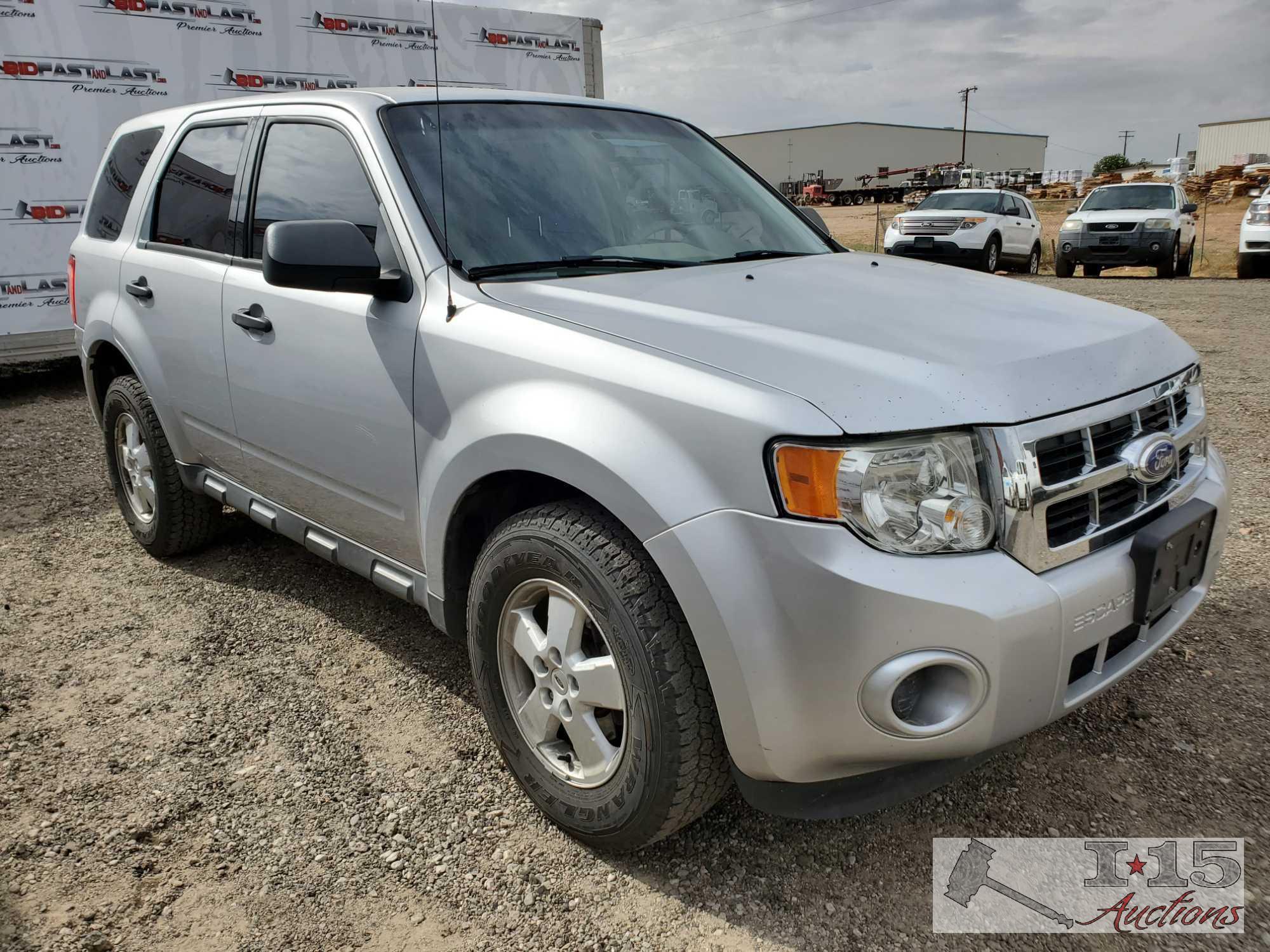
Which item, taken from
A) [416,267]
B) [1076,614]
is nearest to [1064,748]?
[1076,614]

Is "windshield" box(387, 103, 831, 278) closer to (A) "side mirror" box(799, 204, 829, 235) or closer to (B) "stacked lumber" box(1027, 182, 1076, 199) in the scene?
(A) "side mirror" box(799, 204, 829, 235)

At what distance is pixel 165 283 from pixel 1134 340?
331cm

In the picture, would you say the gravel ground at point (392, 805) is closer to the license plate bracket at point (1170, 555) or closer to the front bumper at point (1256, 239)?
the license plate bracket at point (1170, 555)

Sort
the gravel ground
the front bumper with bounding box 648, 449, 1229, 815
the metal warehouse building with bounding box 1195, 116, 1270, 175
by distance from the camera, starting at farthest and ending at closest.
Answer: the metal warehouse building with bounding box 1195, 116, 1270, 175 < the gravel ground < the front bumper with bounding box 648, 449, 1229, 815

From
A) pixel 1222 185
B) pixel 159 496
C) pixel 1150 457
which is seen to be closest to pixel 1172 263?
pixel 1150 457

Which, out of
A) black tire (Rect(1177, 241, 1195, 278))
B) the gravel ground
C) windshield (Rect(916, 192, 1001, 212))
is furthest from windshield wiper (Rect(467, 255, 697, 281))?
black tire (Rect(1177, 241, 1195, 278))

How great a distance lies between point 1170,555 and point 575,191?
1880mm

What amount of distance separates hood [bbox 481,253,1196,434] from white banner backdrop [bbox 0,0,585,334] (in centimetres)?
633

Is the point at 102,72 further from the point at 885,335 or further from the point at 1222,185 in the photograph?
the point at 1222,185

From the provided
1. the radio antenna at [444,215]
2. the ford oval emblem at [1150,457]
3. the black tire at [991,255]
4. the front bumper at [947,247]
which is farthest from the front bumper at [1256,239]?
the radio antenna at [444,215]

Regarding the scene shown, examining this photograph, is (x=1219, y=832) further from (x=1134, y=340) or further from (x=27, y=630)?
(x=27, y=630)

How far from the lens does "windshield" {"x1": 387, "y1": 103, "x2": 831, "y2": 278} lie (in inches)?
107

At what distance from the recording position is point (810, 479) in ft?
5.91

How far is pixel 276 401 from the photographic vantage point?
3.09 m
